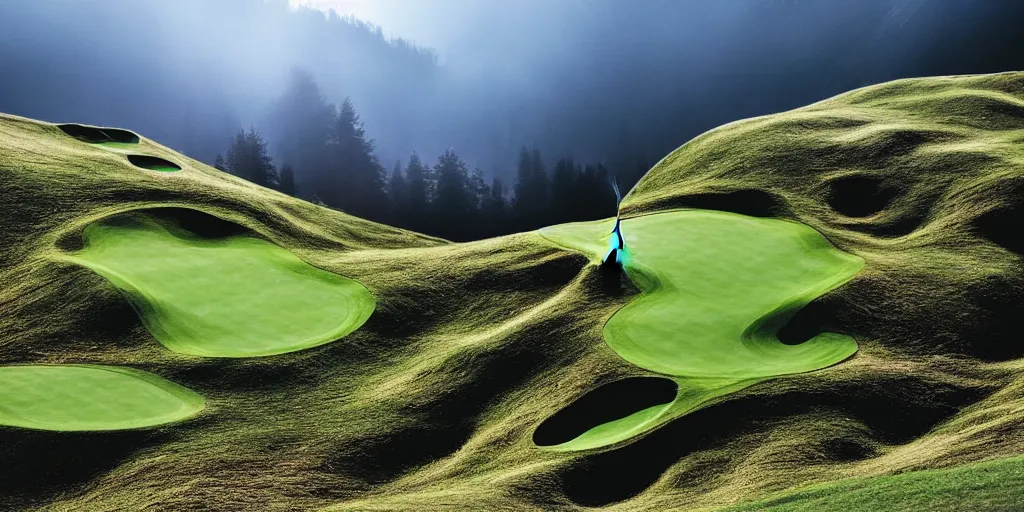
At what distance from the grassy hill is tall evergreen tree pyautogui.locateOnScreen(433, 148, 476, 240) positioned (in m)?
53.8

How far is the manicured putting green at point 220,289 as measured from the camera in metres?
21.8

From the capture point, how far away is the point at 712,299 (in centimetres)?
2142

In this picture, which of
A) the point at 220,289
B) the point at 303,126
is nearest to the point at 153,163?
the point at 220,289

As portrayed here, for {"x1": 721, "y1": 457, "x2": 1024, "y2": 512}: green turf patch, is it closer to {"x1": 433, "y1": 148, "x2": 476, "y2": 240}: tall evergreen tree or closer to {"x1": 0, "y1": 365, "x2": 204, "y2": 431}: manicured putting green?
{"x1": 0, "y1": 365, "x2": 204, "y2": 431}: manicured putting green

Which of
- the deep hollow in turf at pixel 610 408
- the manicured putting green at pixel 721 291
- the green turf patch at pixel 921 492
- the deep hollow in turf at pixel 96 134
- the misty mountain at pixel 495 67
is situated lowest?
the deep hollow in turf at pixel 610 408

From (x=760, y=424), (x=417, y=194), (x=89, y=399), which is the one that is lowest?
(x=89, y=399)

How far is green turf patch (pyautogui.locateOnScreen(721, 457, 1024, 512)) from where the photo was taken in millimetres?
11297

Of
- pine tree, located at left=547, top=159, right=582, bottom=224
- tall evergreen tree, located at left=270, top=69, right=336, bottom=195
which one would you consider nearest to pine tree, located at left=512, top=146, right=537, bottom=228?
pine tree, located at left=547, top=159, right=582, bottom=224

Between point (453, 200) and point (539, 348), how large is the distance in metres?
68.3

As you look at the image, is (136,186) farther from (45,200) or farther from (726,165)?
(726,165)

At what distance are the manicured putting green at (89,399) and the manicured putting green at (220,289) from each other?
173cm

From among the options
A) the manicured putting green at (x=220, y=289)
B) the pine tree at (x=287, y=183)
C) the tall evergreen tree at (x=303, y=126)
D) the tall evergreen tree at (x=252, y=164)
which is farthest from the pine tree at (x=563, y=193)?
the manicured putting green at (x=220, y=289)

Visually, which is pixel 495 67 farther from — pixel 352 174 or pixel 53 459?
pixel 53 459

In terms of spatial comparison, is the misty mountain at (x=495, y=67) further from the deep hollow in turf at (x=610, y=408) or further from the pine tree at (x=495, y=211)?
the deep hollow in turf at (x=610, y=408)
